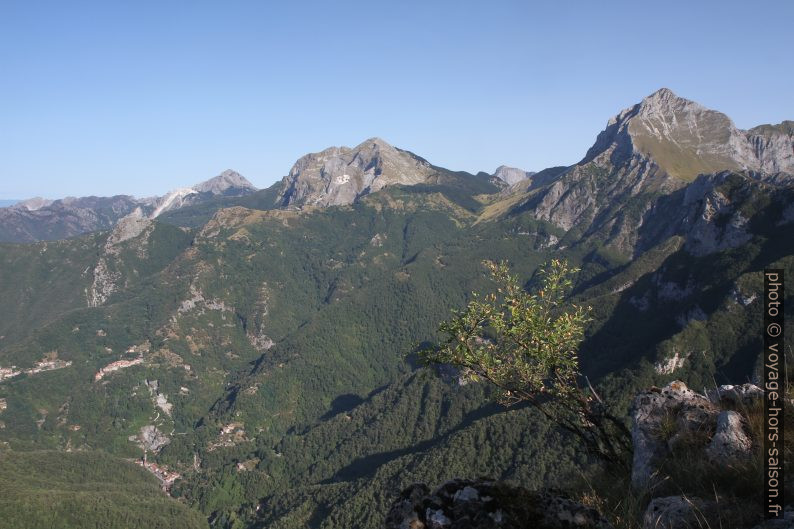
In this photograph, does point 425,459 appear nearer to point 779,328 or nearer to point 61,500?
point 61,500

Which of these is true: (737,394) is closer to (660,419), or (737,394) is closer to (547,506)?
(660,419)

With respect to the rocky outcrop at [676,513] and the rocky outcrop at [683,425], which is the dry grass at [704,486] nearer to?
the rocky outcrop at [676,513]

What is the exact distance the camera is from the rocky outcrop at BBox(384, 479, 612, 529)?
884cm

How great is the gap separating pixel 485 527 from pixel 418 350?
983 cm

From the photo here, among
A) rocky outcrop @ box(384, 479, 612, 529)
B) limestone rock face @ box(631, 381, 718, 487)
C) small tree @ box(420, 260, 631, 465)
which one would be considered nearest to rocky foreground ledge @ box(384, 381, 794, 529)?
rocky outcrop @ box(384, 479, 612, 529)

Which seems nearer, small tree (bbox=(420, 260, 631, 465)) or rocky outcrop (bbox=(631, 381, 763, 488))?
rocky outcrop (bbox=(631, 381, 763, 488))

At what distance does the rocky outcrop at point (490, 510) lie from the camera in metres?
8.84

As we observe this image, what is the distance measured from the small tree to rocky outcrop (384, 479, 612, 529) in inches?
259

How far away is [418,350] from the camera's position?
18.5m

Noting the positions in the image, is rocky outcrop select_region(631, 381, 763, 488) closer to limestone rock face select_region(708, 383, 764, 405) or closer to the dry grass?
limestone rock face select_region(708, 383, 764, 405)

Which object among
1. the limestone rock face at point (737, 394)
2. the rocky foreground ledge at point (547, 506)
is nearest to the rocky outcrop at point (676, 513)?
the rocky foreground ledge at point (547, 506)

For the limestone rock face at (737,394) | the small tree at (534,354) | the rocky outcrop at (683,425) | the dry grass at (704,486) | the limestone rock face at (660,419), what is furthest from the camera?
the small tree at (534,354)

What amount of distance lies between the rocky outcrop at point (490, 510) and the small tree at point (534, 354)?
21.6ft

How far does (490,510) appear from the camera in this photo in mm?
9008
